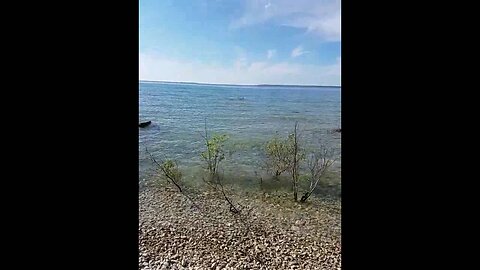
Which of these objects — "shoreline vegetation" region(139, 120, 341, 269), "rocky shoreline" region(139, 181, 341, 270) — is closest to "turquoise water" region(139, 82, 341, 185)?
"shoreline vegetation" region(139, 120, 341, 269)

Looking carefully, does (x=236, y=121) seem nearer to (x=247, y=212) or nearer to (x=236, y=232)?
(x=247, y=212)

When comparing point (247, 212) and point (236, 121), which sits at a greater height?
point (236, 121)

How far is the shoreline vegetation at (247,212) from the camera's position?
2.22m

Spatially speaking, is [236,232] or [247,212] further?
[247,212]

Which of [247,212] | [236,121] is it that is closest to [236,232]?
[247,212]

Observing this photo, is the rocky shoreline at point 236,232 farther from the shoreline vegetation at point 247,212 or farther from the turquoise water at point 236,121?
the turquoise water at point 236,121

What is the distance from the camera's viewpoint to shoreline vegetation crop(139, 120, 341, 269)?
222 cm

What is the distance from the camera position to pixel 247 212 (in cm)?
249

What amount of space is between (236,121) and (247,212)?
0.69 m

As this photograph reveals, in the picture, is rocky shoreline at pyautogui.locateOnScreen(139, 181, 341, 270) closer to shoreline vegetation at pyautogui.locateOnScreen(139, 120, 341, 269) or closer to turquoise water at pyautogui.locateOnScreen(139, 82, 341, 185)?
shoreline vegetation at pyautogui.locateOnScreen(139, 120, 341, 269)
